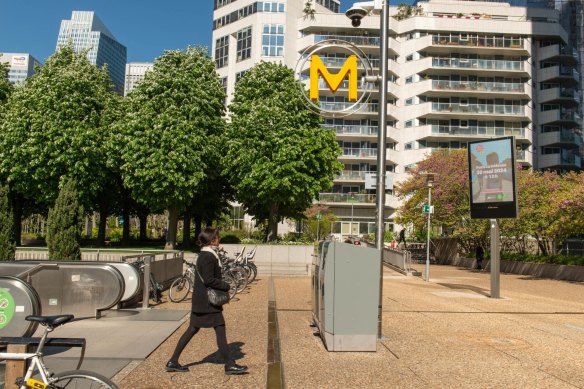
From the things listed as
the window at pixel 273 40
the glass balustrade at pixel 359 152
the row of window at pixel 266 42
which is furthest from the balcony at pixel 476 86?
the row of window at pixel 266 42

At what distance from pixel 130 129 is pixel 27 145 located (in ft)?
20.2

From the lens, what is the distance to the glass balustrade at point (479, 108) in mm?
62938

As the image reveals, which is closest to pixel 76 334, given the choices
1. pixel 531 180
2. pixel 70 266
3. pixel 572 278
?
pixel 70 266

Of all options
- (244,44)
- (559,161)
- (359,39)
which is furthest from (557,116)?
(244,44)

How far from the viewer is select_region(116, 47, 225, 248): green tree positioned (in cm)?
2972

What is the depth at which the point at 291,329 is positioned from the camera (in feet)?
32.0

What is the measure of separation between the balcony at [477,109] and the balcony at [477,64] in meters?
4.39

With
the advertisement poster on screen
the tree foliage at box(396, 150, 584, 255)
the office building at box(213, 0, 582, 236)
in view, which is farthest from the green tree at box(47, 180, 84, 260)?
the office building at box(213, 0, 582, 236)

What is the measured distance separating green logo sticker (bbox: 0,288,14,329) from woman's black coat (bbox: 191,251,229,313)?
255cm

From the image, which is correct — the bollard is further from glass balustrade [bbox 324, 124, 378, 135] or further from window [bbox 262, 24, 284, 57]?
window [bbox 262, 24, 284, 57]

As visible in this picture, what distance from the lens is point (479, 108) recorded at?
62.9m

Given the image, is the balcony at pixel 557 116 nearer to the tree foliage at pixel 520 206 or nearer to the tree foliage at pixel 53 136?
the tree foliage at pixel 520 206

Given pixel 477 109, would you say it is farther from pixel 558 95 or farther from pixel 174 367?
pixel 174 367

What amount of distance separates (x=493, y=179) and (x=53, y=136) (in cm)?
2417
